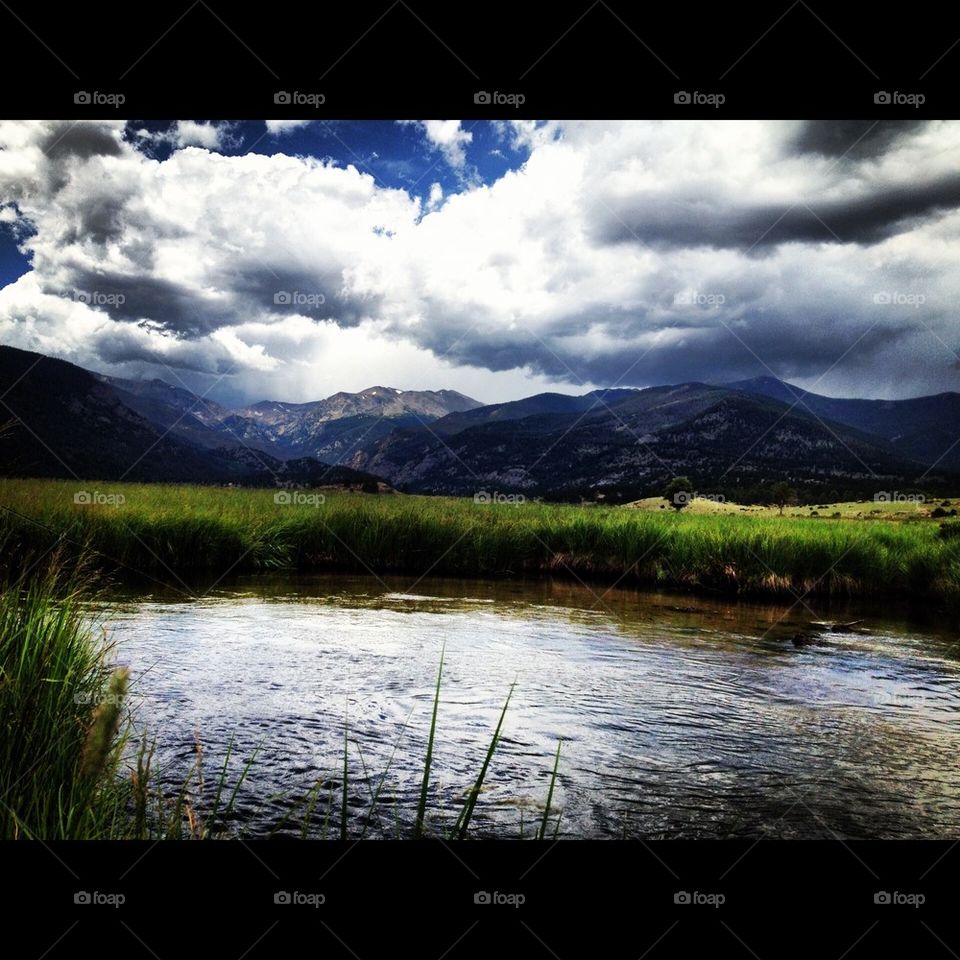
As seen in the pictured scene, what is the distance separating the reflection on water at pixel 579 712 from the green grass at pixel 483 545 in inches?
150

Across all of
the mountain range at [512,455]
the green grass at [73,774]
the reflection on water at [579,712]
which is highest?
the mountain range at [512,455]

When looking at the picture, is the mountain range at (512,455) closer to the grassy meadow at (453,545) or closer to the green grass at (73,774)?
the grassy meadow at (453,545)

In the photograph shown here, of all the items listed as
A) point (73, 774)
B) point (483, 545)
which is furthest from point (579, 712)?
point (483, 545)

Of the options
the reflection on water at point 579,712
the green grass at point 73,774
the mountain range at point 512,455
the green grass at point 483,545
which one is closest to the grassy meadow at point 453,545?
the green grass at point 483,545

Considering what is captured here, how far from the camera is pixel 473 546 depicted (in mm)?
19094

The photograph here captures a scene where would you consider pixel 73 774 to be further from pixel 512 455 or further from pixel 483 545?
pixel 512 455

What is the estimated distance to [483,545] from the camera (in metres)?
19.2

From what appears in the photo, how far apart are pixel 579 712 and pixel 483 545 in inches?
481

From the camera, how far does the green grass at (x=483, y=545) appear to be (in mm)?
15812

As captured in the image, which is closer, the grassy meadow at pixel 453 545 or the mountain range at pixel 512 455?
the grassy meadow at pixel 453 545
